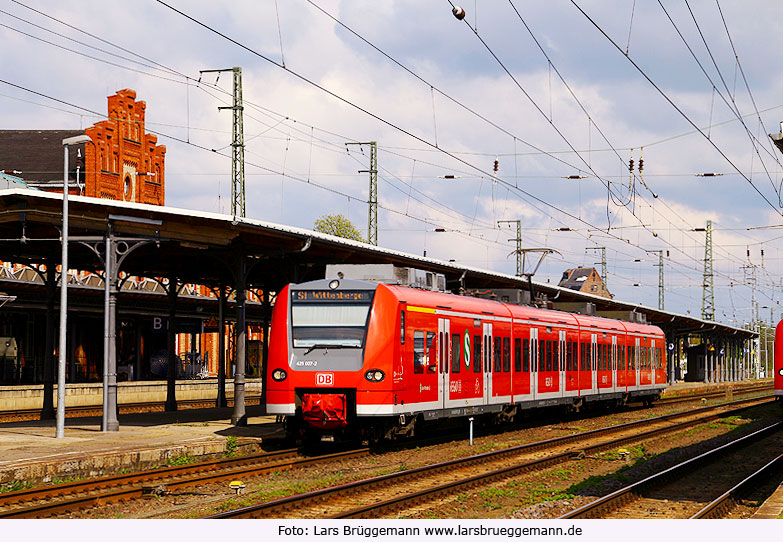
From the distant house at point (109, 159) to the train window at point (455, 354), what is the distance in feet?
143

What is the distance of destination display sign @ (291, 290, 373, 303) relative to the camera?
1927 cm

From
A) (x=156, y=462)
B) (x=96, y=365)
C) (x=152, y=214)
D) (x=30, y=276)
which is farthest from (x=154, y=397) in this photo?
(x=156, y=462)

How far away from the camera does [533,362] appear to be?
2708 centimetres

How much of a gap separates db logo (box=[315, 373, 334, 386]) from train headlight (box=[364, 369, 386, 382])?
0.71m

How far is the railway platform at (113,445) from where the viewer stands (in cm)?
1566

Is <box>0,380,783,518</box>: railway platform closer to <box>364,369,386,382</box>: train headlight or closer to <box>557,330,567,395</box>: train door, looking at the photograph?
<box>364,369,386,382</box>: train headlight

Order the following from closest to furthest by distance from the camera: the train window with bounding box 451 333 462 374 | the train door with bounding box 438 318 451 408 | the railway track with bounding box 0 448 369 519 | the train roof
A: the railway track with bounding box 0 448 369 519 → the train roof → the train door with bounding box 438 318 451 408 → the train window with bounding box 451 333 462 374

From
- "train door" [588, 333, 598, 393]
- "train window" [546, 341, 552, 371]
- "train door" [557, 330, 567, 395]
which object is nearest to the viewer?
"train window" [546, 341, 552, 371]

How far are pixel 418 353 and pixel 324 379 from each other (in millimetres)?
2167

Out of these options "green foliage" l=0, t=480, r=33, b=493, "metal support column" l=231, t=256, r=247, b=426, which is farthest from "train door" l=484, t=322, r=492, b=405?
"green foliage" l=0, t=480, r=33, b=493

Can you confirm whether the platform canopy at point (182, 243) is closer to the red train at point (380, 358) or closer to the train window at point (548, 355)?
the red train at point (380, 358)

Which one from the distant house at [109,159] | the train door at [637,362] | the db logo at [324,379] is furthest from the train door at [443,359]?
the distant house at [109,159]

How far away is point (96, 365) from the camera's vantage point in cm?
5625

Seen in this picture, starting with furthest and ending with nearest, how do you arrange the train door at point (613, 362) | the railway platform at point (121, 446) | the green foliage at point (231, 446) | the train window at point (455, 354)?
the train door at point (613, 362) → the train window at point (455, 354) → the green foliage at point (231, 446) → the railway platform at point (121, 446)
